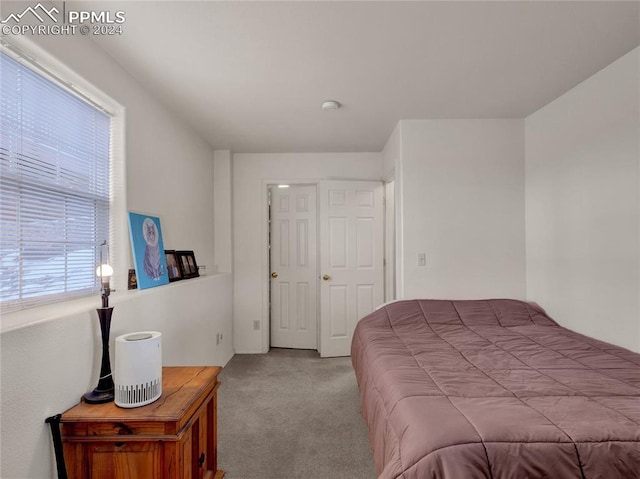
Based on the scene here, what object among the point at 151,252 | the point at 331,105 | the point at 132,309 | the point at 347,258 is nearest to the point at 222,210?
the point at 347,258

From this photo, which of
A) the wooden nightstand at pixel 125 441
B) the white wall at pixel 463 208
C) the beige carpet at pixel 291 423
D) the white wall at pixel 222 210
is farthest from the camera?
the white wall at pixel 222 210

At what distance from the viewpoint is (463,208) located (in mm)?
2959

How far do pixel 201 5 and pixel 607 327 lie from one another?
A: 9.48ft

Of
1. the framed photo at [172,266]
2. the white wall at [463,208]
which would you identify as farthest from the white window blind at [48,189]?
the white wall at [463,208]

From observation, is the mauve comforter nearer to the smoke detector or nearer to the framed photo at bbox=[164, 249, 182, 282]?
the framed photo at bbox=[164, 249, 182, 282]

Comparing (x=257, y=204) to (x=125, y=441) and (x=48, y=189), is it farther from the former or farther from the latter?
(x=125, y=441)

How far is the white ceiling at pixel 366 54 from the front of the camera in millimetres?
1552

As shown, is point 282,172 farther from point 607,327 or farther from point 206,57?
point 607,327

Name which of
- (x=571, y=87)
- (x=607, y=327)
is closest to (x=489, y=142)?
(x=571, y=87)

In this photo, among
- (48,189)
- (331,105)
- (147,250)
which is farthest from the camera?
(331,105)

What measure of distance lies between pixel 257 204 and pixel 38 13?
8.67ft

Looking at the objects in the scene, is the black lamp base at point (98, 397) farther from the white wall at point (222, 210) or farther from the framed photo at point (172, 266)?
the white wall at point (222, 210)

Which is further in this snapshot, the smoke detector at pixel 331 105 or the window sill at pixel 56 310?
the smoke detector at pixel 331 105

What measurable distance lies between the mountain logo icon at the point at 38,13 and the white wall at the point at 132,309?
3.0 inches
